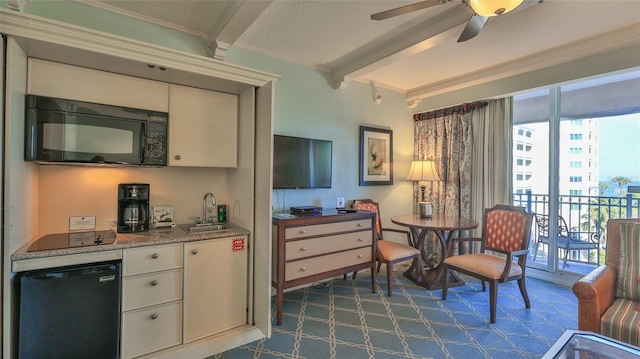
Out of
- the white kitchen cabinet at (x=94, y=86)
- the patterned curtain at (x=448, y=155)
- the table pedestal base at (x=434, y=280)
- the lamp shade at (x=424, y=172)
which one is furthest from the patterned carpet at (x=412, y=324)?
the white kitchen cabinet at (x=94, y=86)

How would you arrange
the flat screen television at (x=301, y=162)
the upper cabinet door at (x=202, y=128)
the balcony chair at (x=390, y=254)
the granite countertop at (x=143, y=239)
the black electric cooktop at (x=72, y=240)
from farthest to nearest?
the balcony chair at (x=390, y=254)
the flat screen television at (x=301, y=162)
the upper cabinet door at (x=202, y=128)
the black electric cooktop at (x=72, y=240)
the granite countertop at (x=143, y=239)

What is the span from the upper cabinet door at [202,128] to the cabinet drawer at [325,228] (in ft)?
2.56

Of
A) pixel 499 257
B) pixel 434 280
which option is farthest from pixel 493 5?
pixel 434 280

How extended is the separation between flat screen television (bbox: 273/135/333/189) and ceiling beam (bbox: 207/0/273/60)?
95cm

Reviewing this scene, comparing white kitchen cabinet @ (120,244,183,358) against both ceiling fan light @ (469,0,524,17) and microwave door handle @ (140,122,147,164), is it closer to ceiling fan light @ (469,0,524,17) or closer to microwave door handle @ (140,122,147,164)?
microwave door handle @ (140,122,147,164)

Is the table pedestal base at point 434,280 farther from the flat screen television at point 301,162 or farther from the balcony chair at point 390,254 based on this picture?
the flat screen television at point 301,162

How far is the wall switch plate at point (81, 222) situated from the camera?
6.86 feet

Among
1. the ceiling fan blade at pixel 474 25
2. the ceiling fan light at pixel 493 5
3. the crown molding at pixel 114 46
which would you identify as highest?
the ceiling fan blade at pixel 474 25

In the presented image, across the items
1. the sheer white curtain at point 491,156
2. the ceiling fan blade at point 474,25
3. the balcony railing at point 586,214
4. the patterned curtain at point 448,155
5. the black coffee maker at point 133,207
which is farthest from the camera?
the patterned curtain at point 448,155

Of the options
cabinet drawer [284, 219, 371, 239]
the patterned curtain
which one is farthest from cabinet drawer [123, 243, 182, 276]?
the patterned curtain

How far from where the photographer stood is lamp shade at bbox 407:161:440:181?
3.79 meters

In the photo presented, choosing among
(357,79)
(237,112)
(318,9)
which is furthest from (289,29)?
(357,79)

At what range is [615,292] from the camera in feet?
6.75

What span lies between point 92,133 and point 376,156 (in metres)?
3.08
